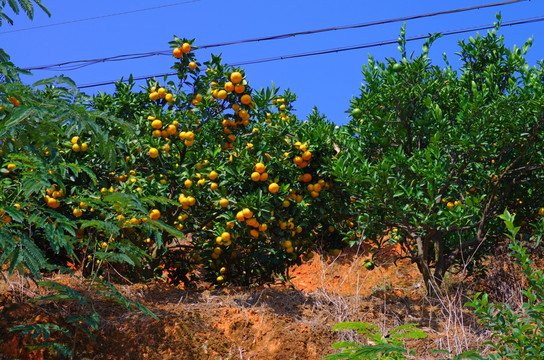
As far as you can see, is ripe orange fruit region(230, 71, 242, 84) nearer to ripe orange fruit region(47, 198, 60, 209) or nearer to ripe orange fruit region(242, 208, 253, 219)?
ripe orange fruit region(242, 208, 253, 219)

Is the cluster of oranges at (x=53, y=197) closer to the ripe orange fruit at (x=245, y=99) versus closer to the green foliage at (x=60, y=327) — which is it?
the green foliage at (x=60, y=327)

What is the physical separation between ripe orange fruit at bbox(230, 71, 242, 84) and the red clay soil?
101 inches

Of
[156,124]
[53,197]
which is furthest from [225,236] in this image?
[53,197]

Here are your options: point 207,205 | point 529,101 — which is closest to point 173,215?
point 207,205

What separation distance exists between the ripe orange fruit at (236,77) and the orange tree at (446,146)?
143cm

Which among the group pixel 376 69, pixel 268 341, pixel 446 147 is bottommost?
pixel 268 341

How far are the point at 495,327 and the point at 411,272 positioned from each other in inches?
285

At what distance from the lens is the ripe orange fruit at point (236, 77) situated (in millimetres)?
7035

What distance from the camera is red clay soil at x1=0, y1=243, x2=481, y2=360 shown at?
5.39m

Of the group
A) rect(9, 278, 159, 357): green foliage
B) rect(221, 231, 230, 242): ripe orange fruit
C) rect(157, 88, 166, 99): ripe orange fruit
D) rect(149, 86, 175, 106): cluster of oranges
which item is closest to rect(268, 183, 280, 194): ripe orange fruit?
rect(221, 231, 230, 242): ripe orange fruit

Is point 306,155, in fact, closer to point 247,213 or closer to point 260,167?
point 260,167

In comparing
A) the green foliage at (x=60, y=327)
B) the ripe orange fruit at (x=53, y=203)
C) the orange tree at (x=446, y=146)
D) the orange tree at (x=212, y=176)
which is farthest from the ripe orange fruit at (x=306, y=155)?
the ripe orange fruit at (x=53, y=203)

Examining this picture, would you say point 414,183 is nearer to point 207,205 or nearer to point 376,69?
point 376,69

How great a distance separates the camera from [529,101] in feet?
20.2
